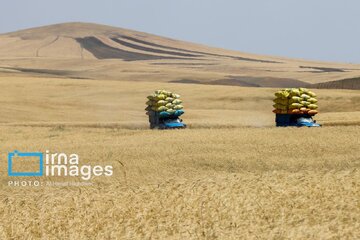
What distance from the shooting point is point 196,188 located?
38.3ft

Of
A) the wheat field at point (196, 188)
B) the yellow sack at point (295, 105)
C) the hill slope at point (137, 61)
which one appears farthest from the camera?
the hill slope at point (137, 61)

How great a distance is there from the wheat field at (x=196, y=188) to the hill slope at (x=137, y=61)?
204ft

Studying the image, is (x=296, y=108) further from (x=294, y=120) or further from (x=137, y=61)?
(x=137, y=61)

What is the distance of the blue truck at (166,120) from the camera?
2861cm

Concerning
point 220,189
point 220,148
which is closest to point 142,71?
point 220,148

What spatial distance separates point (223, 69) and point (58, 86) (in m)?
60.5

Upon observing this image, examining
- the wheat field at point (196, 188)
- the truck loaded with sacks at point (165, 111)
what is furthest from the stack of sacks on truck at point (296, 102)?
the truck loaded with sacks at point (165, 111)

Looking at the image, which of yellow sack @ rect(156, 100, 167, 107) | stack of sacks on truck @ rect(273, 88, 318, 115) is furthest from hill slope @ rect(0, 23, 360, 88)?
stack of sacks on truck @ rect(273, 88, 318, 115)

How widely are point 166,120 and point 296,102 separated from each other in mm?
5127

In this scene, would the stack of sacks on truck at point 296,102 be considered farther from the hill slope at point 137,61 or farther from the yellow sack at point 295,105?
the hill slope at point 137,61

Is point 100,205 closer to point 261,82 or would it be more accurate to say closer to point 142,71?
point 261,82

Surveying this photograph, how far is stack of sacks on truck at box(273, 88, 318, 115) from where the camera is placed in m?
27.9

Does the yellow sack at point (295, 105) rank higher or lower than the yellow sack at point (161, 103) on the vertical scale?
higher

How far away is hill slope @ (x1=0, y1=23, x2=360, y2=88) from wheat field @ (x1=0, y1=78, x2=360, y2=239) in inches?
2446
